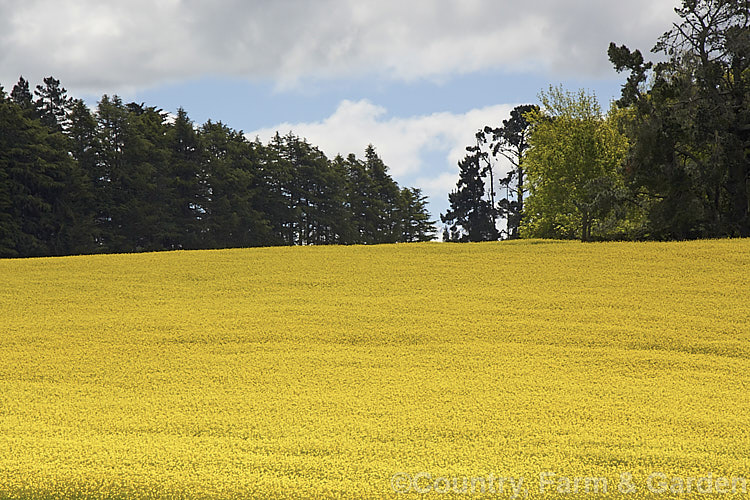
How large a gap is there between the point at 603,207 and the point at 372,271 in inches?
549

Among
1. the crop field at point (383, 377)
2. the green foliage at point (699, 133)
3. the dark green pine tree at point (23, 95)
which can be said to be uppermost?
the dark green pine tree at point (23, 95)

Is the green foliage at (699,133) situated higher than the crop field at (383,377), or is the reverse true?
the green foliage at (699,133)

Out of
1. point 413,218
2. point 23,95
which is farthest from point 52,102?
point 413,218

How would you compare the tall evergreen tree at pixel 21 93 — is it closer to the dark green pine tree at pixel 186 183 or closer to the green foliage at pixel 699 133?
the dark green pine tree at pixel 186 183

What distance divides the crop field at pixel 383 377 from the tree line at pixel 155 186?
29.4 meters

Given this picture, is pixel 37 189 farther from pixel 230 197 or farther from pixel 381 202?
pixel 381 202

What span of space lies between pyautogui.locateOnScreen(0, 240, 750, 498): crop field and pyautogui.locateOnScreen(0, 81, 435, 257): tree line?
96.6ft

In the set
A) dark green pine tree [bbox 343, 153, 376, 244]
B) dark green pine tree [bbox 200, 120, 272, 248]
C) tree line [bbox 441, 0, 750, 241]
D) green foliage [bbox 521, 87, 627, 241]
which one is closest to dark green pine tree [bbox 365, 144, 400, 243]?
dark green pine tree [bbox 343, 153, 376, 244]

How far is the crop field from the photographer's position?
804 cm

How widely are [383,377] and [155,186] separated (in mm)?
47127

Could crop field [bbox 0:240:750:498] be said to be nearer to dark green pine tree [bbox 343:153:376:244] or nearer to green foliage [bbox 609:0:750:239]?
green foliage [bbox 609:0:750:239]

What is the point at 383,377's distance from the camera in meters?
12.4

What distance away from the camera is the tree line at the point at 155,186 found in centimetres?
4991

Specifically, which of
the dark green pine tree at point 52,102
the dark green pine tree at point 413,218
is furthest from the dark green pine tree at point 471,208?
the dark green pine tree at point 52,102
